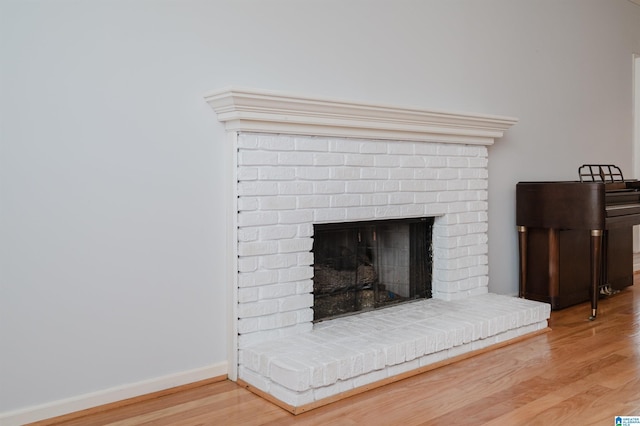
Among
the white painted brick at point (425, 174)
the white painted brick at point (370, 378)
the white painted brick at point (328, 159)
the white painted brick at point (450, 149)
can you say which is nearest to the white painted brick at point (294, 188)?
the white painted brick at point (328, 159)

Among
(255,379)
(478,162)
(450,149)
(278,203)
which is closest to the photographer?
(255,379)

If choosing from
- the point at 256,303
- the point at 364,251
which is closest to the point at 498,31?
the point at 364,251

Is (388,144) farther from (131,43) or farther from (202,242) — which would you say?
(131,43)

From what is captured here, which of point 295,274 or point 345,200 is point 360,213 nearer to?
point 345,200

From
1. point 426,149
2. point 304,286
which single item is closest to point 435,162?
point 426,149

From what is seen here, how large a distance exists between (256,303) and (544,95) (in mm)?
2657

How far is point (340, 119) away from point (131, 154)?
3.00ft

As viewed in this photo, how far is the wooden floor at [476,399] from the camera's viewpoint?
75.7 inches

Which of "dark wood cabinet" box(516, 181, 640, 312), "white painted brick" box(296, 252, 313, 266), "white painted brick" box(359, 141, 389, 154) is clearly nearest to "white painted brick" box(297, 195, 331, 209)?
"white painted brick" box(296, 252, 313, 266)

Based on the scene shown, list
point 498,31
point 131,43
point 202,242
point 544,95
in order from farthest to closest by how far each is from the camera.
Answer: point 544,95, point 498,31, point 202,242, point 131,43

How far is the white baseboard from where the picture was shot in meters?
1.86

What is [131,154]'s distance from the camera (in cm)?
208

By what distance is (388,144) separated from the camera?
9.29 ft

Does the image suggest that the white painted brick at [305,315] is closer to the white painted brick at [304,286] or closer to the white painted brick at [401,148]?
the white painted brick at [304,286]
